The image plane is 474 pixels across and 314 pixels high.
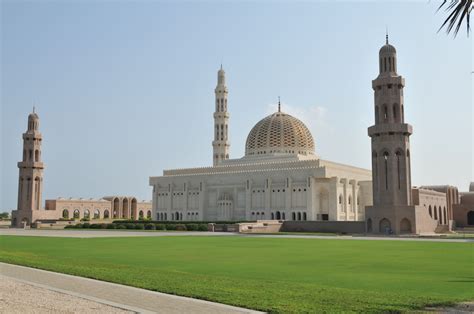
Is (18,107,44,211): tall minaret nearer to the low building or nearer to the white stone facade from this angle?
the white stone facade

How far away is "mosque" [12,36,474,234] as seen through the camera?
44469mm

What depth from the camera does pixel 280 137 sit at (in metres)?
69.1

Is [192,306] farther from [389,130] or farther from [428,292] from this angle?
[389,130]

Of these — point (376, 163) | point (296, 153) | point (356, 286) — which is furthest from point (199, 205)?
point (356, 286)

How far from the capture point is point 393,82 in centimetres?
4594

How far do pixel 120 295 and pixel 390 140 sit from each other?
38.9 m

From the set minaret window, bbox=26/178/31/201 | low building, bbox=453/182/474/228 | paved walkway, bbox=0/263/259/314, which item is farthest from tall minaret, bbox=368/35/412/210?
minaret window, bbox=26/178/31/201

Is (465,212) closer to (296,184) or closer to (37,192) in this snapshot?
(296,184)

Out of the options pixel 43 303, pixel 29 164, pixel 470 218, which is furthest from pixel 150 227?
pixel 43 303

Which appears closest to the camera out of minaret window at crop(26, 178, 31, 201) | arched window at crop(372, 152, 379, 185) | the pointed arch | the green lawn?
the green lawn

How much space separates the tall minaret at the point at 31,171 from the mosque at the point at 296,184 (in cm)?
14

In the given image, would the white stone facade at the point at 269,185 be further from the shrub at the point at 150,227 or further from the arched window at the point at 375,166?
the shrub at the point at 150,227

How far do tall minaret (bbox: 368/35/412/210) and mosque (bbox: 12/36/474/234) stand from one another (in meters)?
0.09

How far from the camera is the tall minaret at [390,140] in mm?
43969
